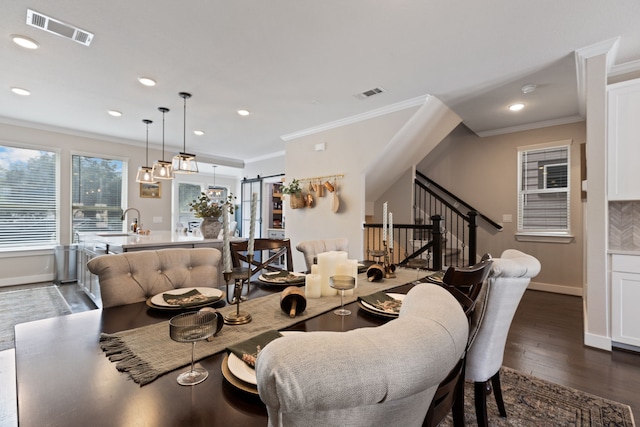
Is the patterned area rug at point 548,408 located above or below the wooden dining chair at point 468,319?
below

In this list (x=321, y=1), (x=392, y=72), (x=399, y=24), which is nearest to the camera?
(x=321, y=1)

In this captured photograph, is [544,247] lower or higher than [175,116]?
lower

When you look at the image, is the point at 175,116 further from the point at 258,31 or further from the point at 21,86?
the point at 258,31

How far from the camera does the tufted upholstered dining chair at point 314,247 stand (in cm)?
235

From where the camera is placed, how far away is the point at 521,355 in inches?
98.7

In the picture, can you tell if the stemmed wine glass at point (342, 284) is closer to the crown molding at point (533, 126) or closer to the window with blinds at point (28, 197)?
the crown molding at point (533, 126)

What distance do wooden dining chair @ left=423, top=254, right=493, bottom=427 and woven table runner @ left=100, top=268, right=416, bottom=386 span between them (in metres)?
0.54

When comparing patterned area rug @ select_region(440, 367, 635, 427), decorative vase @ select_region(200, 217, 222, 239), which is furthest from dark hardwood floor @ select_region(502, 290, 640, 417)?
decorative vase @ select_region(200, 217, 222, 239)

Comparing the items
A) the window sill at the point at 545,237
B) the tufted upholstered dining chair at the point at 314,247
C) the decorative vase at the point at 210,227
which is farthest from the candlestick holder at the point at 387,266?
the window sill at the point at 545,237

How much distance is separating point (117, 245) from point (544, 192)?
19.2ft

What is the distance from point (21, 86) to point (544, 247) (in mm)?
7445

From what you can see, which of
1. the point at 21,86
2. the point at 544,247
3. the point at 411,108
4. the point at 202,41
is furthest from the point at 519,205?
the point at 21,86

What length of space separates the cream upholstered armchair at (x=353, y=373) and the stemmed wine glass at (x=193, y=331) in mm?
455

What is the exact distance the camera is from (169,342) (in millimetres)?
945
